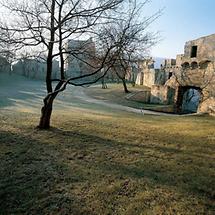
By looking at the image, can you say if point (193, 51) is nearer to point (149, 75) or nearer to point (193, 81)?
point (193, 81)

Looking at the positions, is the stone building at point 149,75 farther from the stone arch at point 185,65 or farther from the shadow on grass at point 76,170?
the shadow on grass at point 76,170

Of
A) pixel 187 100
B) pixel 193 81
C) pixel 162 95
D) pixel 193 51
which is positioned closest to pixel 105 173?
pixel 193 81

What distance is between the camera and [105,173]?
6844 millimetres

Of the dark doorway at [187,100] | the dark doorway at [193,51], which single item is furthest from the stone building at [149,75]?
the dark doorway at [193,51]

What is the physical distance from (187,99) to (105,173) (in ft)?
95.9

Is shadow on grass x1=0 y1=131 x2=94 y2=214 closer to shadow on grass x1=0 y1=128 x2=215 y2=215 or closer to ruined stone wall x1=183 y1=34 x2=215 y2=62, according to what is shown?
shadow on grass x1=0 y1=128 x2=215 y2=215

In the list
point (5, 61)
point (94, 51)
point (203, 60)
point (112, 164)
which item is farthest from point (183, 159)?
point (203, 60)

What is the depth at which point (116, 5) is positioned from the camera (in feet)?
33.0

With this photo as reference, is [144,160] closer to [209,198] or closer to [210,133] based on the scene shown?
[209,198]

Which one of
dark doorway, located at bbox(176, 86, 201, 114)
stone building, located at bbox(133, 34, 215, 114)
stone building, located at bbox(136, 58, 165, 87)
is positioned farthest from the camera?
stone building, located at bbox(136, 58, 165, 87)

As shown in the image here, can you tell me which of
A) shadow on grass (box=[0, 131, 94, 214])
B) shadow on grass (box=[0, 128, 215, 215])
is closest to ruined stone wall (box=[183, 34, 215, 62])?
shadow on grass (box=[0, 128, 215, 215])

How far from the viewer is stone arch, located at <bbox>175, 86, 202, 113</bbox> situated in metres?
28.6

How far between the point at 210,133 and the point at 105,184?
21.3 ft

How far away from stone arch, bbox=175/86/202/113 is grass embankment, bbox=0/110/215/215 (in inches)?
651
